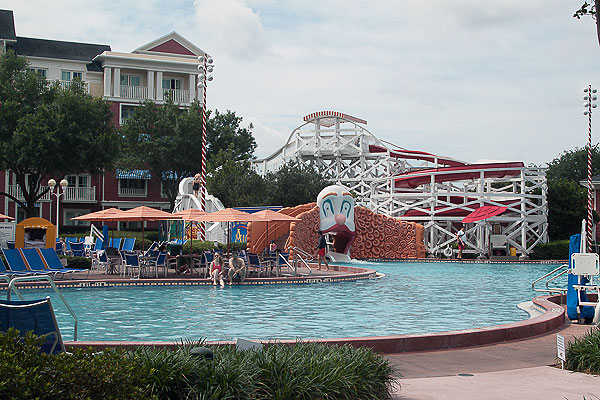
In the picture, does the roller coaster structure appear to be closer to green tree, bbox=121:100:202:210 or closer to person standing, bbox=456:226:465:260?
person standing, bbox=456:226:465:260

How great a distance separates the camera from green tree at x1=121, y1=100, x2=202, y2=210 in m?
48.7

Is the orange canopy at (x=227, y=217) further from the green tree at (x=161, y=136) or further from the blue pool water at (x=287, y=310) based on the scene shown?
the green tree at (x=161, y=136)

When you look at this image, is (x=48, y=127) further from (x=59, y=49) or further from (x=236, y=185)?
(x=59, y=49)

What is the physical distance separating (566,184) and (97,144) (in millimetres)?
29563

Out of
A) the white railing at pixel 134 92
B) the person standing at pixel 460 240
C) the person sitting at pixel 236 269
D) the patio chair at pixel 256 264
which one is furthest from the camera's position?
the white railing at pixel 134 92

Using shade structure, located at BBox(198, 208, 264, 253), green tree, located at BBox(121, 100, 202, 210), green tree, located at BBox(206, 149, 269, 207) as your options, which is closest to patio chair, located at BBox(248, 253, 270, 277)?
shade structure, located at BBox(198, 208, 264, 253)

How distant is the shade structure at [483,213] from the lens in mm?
35406

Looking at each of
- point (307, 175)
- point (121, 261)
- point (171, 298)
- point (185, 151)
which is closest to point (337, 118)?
point (307, 175)

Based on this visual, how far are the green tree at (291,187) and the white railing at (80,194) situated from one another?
46.2ft

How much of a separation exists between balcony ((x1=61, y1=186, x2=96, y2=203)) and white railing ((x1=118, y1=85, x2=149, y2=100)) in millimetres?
7308

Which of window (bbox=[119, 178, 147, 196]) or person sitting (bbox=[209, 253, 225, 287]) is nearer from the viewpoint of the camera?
person sitting (bbox=[209, 253, 225, 287])

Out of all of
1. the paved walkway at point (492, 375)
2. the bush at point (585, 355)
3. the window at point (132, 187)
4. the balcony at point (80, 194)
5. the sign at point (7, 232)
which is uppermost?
the window at point (132, 187)

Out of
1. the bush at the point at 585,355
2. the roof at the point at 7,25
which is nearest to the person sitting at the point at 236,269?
the bush at the point at 585,355

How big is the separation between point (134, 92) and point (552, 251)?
31.5 m
